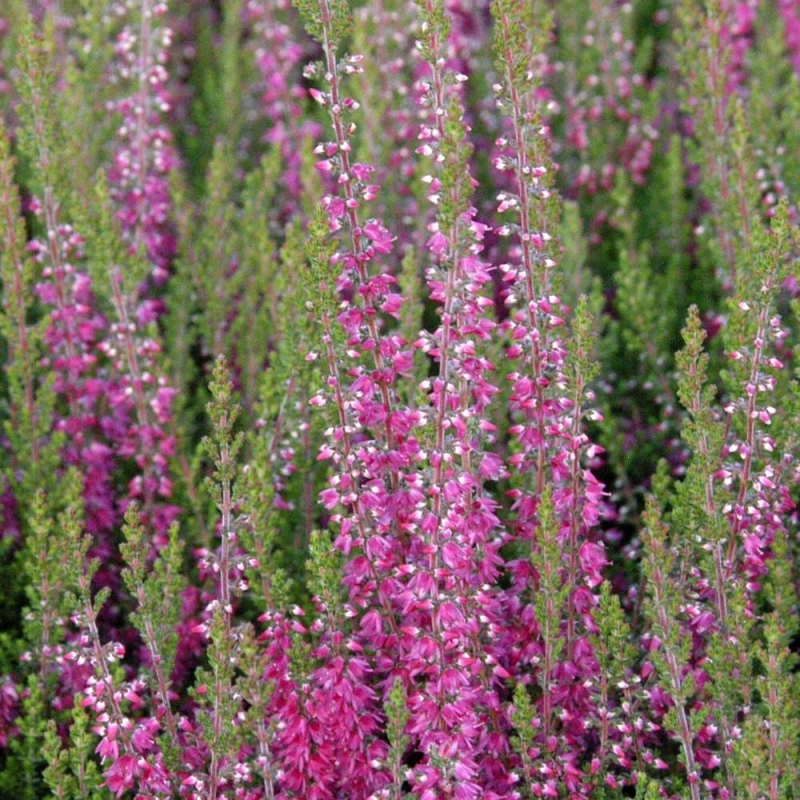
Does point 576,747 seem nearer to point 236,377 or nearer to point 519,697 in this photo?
point 519,697

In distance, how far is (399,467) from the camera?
299cm

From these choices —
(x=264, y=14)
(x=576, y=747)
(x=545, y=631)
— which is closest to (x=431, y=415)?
(x=545, y=631)

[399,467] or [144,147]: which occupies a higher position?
[144,147]

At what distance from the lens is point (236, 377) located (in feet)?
15.5

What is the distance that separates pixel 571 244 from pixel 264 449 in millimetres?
1718

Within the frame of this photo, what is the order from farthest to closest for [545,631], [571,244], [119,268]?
[571,244] < [119,268] < [545,631]

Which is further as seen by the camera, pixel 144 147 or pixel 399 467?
pixel 144 147

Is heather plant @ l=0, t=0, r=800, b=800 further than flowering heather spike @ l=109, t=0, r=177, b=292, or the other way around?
flowering heather spike @ l=109, t=0, r=177, b=292

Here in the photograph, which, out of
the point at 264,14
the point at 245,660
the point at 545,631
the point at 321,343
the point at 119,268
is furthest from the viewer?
the point at 264,14

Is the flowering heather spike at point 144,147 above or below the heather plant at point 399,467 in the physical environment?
above

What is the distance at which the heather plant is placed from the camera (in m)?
2.78

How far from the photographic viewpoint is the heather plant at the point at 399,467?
2777 millimetres

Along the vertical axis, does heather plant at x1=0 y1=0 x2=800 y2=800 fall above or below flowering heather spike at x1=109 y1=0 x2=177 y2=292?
below

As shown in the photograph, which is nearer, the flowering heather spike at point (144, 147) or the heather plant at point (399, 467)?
the heather plant at point (399, 467)
